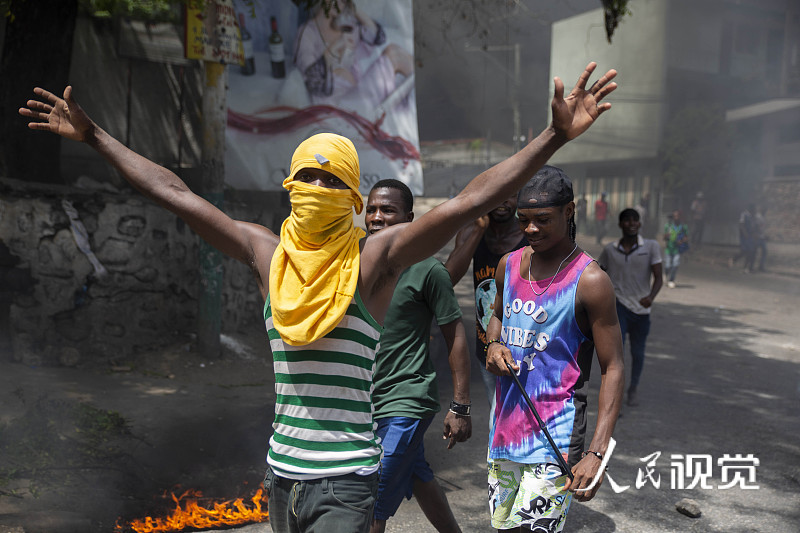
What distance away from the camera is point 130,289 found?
7.98 m

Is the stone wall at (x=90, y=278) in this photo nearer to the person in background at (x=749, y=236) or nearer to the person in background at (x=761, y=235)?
the person in background at (x=749, y=236)

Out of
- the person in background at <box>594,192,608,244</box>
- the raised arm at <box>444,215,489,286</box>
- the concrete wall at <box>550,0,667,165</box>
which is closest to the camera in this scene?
the raised arm at <box>444,215,489,286</box>

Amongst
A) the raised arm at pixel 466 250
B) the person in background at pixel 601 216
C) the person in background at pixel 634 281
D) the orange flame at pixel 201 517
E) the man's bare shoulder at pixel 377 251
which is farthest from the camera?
the person in background at pixel 601 216

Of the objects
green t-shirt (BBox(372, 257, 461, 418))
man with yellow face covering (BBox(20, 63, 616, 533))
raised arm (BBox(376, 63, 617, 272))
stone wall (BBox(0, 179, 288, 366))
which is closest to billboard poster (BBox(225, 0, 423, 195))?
stone wall (BBox(0, 179, 288, 366))

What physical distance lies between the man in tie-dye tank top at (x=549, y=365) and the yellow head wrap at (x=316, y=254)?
99cm

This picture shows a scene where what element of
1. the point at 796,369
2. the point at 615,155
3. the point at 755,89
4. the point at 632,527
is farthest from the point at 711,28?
the point at 632,527

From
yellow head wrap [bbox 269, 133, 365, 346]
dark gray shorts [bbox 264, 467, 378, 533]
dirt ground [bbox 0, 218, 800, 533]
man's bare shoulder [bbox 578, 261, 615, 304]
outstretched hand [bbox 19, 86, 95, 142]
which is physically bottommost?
dirt ground [bbox 0, 218, 800, 533]

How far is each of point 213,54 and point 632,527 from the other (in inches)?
236

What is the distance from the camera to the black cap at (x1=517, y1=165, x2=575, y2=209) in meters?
2.88

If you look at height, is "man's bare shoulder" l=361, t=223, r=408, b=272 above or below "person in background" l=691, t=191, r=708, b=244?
above

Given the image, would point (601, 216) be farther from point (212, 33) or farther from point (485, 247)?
point (485, 247)

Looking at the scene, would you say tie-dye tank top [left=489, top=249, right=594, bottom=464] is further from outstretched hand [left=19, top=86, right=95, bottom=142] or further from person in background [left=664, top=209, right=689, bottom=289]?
person in background [left=664, top=209, right=689, bottom=289]

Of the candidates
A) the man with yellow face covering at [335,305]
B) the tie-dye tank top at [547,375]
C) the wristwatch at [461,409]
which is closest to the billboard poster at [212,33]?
the wristwatch at [461,409]

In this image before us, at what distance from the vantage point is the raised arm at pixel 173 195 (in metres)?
2.33
